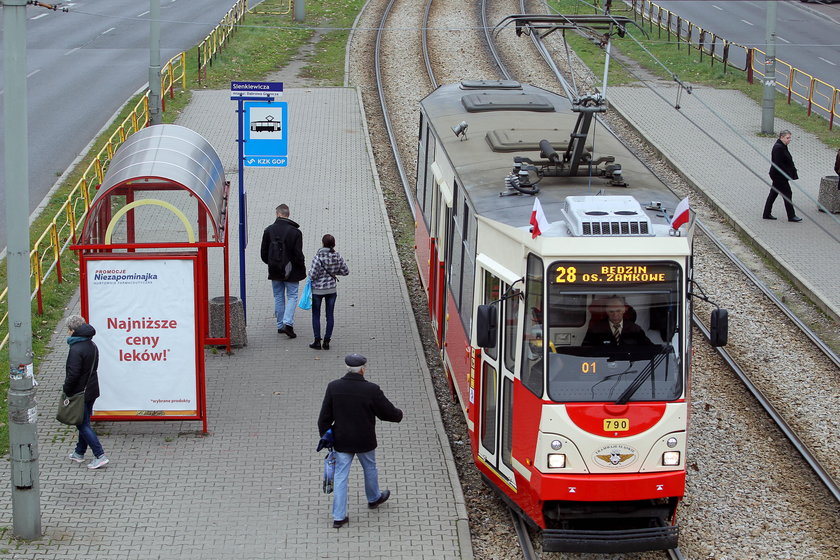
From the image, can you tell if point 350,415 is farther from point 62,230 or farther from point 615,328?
point 62,230

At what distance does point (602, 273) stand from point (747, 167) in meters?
8.39

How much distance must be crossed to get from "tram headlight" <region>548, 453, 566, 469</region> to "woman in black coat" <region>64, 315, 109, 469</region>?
422 centimetres

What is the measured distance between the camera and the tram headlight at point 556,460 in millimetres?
8641

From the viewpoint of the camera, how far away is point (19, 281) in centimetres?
888

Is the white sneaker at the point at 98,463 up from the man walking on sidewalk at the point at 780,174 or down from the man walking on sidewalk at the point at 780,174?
down

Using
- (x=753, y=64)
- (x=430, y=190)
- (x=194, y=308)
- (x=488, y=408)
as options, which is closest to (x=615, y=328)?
(x=488, y=408)

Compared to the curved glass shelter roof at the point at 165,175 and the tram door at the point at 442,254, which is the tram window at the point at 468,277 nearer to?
the tram door at the point at 442,254

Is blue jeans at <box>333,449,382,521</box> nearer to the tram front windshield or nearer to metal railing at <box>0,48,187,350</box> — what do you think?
the tram front windshield

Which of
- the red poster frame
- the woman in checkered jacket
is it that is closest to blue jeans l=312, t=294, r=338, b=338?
the woman in checkered jacket

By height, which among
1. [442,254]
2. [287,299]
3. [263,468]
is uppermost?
[442,254]

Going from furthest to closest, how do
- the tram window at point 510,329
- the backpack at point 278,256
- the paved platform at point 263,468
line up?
the backpack at point 278,256
the paved platform at point 263,468
the tram window at point 510,329

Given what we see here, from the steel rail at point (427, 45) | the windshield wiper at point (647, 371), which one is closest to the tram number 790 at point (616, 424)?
the windshield wiper at point (647, 371)

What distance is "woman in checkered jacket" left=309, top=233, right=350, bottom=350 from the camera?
13.4 m

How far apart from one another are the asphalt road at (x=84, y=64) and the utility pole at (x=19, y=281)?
8.79 meters
